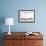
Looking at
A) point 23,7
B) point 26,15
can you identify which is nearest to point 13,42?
point 26,15

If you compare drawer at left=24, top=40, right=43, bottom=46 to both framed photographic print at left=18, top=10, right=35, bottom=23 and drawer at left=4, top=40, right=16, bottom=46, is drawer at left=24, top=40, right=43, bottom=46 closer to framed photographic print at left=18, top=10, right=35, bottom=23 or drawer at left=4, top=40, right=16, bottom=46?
drawer at left=4, top=40, right=16, bottom=46

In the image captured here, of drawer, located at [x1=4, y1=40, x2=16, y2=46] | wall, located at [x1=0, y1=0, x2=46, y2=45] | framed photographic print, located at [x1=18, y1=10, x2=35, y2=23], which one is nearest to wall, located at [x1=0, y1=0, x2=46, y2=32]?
wall, located at [x1=0, y1=0, x2=46, y2=45]

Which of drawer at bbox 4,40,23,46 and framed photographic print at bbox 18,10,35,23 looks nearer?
drawer at bbox 4,40,23,46

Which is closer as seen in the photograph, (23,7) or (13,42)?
(13,42)

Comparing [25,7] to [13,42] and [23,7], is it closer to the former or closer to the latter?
[23,7]

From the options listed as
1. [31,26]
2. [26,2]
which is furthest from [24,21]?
[26,2]

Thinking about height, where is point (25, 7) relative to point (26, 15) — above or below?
above

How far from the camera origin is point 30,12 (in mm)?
4594

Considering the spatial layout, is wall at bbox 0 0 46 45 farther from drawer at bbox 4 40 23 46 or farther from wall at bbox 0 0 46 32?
drawer at bbox 4 40 23 46

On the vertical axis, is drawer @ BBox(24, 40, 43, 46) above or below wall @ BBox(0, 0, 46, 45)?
below

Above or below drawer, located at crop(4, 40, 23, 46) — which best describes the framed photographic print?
above

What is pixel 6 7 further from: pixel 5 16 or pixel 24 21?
pixel 24 21

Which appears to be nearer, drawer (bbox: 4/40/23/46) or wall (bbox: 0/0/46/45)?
drawer (bbox: 4/40/23/46)

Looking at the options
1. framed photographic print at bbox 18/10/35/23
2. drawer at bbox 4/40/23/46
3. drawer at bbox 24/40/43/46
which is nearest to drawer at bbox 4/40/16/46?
drawer at bbox 4/40/23/46
